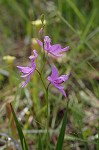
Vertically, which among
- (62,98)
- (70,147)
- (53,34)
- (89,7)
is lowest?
(70,147)

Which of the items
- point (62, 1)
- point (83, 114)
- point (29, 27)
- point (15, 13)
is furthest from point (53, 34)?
point (83, 114)

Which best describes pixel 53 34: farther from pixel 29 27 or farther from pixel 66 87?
pixel 66 87

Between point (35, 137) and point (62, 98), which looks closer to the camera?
point (35, 137)

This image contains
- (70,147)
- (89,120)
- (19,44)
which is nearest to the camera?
(70,147)

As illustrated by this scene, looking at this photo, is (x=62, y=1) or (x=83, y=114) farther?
(x=62, y=1)

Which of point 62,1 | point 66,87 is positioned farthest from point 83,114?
point 62,1

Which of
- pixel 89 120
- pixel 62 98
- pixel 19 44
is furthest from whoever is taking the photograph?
pixel 19 44

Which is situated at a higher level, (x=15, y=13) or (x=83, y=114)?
(x=15, y=13)

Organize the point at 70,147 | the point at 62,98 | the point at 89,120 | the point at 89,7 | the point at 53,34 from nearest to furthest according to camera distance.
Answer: the point at 70,147 < the point at 89,120 < the point at 62,98 < the point at 53,34 < the point at 89,7

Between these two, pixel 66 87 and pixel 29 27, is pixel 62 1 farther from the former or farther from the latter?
pixel 66 87
